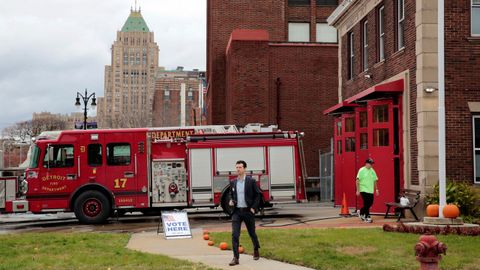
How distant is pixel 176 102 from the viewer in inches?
4975

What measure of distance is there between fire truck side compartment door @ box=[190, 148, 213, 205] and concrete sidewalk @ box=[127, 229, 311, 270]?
3987 millimetres

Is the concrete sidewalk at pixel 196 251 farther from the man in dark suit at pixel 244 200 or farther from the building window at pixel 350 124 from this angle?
the building window at pixel 350 124

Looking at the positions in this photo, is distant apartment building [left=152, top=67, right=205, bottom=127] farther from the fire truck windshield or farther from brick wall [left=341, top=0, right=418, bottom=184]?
the fire truck windshield

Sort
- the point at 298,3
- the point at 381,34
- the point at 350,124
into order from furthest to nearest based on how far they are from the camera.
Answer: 1. the point at 298,3
2. the point at 350,124
3. the point at 381,34

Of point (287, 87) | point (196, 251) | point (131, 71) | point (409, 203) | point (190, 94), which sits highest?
point (131, 71)

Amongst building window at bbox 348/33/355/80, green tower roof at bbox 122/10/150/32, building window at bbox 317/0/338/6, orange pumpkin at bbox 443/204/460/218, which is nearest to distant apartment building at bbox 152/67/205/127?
green tower roof at bbox 122/10/150/32

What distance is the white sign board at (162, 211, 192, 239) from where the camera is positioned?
47.0 feet

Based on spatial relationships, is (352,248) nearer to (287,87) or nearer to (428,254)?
(428,254)

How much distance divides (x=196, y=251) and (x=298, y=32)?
34.4 metres

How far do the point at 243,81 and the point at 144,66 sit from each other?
4974 inches

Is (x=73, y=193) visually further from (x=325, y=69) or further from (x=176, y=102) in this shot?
(x=176, y=102)

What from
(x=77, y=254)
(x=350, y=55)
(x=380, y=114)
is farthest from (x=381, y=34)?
(x=77, y=254)

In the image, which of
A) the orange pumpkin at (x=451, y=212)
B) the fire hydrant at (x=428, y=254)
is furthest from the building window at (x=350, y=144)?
the fire hydrant at (x=428, y=254)

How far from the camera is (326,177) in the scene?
98.4ft
